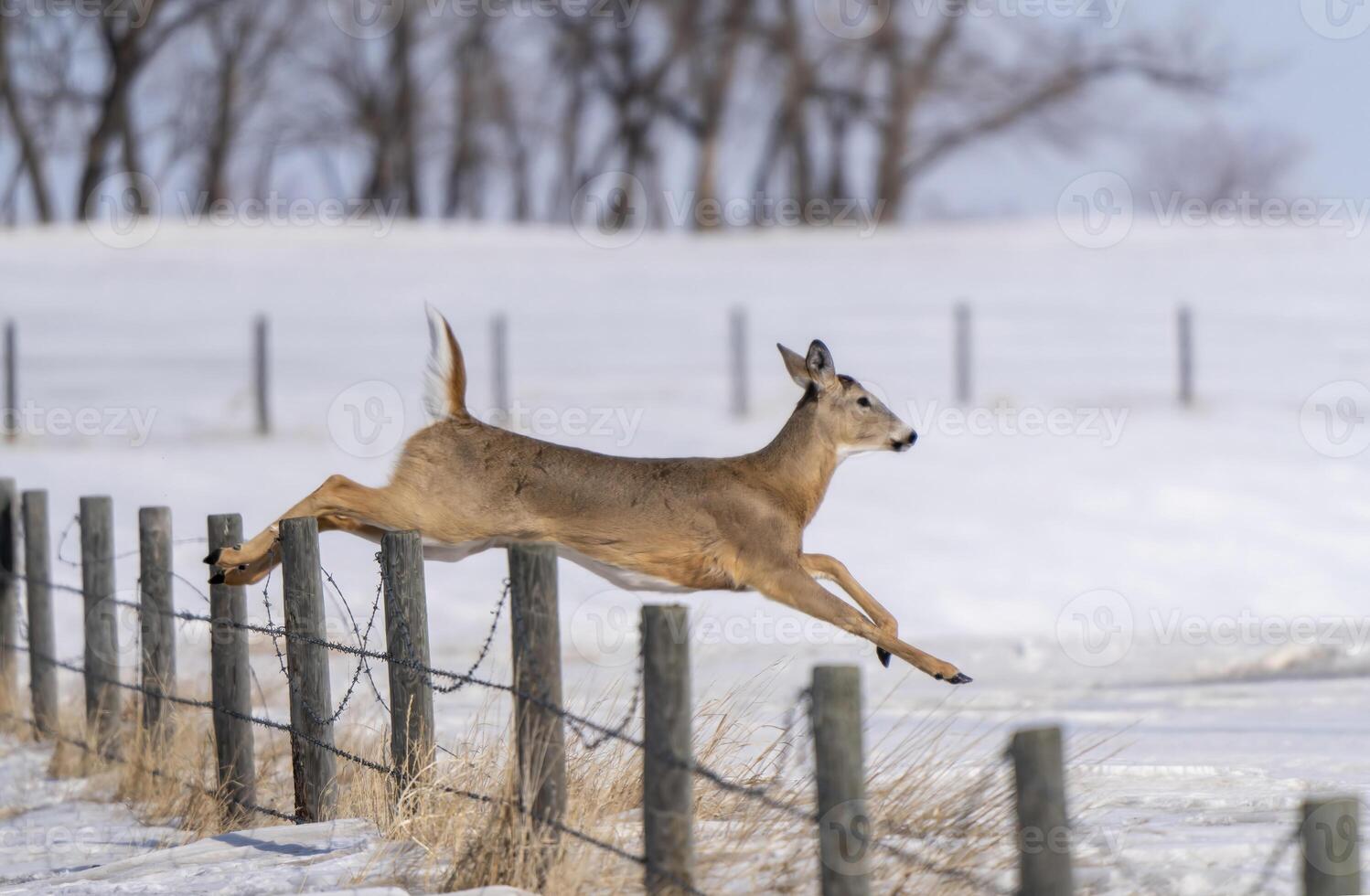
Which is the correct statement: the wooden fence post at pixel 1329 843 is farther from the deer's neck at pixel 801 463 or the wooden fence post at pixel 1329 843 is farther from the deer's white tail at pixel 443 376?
the deer's white tail at pixel 443 376

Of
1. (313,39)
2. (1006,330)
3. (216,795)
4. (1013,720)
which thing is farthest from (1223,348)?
(313,39)

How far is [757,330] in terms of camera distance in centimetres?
2573

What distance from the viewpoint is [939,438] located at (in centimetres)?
1762

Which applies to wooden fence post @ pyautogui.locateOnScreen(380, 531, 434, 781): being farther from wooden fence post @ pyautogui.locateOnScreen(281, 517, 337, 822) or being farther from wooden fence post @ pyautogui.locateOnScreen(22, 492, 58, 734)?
wooden fence post @ pyautogui.locateOnScreen(22, 492, 58, 734)

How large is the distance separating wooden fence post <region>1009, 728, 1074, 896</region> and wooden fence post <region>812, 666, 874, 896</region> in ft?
1.39

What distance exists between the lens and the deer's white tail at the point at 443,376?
594 cm

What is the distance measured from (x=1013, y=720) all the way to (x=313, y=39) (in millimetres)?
43024

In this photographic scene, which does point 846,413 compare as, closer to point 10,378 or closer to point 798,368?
point 798,368

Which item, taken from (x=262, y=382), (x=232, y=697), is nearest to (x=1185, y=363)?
(x=262, y=382)

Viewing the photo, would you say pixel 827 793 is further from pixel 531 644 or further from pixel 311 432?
pixel 311 432

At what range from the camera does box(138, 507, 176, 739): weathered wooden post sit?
25.6ft

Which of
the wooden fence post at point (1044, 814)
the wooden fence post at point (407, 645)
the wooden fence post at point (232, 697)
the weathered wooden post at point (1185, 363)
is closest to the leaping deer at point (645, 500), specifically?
the wooden fence post at point (407, 645)

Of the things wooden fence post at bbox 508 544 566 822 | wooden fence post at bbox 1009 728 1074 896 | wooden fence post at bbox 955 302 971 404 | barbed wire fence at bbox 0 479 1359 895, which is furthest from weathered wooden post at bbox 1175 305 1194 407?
wooden fence post at bbox 1009 728 1074 896

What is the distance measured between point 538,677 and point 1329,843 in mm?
2110
